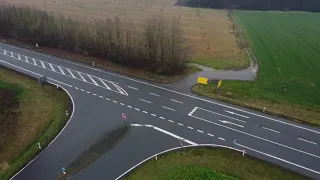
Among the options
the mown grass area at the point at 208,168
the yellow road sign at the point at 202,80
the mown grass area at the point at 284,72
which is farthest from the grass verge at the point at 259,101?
the mown grass area at the point at 208,168

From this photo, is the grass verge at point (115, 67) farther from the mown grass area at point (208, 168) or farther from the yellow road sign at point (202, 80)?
the mown grass area at point (208, 168)

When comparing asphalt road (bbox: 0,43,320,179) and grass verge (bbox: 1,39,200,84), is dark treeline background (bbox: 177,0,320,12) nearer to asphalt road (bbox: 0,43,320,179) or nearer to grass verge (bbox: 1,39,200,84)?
grass verge (bbox: 1,39,200,84)

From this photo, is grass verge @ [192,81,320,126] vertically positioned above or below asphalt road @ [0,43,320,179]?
above

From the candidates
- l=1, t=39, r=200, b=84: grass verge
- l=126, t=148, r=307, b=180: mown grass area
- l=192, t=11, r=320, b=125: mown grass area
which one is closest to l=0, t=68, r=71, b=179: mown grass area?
l=1, t=39, r=200, b=84: grass verge

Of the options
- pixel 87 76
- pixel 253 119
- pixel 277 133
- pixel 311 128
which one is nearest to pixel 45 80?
pixel 87 76

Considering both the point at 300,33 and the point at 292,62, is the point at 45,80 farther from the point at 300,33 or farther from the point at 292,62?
the point at 300,33

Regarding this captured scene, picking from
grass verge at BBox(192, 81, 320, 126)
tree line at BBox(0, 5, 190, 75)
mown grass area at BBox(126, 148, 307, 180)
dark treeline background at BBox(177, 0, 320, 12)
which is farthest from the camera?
dark treeline background at BBox(177, 0, 320, 12)

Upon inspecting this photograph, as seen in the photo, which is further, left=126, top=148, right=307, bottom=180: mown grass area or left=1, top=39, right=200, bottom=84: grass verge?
left=1, top=39, right=200, bottom=84: grass verge
